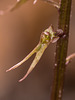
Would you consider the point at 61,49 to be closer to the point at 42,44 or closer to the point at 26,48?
the point at 42,44

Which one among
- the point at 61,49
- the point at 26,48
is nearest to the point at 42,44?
the point at 61,49

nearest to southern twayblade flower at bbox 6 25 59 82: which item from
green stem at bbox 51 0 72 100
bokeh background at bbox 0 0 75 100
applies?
green stem at bbox 51 0 72 100

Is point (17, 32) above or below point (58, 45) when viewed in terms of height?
above

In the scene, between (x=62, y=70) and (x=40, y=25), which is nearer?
(x=62, y=70)

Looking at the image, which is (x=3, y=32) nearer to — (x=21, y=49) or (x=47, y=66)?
(x=21, y=49)

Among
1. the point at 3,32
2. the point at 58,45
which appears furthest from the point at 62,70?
the point at 3,32

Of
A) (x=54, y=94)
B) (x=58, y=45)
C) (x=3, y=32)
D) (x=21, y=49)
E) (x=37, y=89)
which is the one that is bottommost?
(x=37, y=89)

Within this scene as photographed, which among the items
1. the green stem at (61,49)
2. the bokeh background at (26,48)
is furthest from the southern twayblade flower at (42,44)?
the bokeh background at (26,48)

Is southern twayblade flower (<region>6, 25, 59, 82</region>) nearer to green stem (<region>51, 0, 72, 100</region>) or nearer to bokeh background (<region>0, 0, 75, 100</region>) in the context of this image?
green stem (<region>51, 0, 72, 100</region>)
